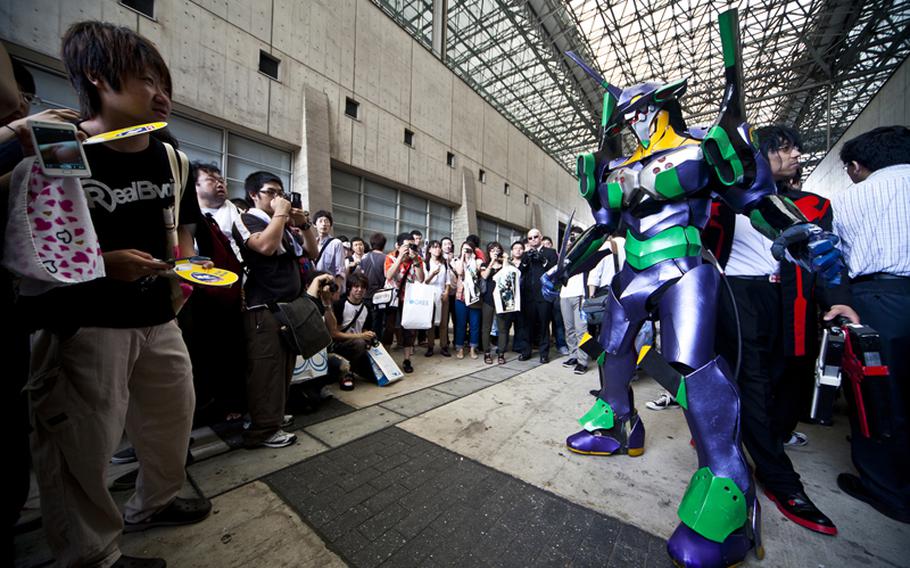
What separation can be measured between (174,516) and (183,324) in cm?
119

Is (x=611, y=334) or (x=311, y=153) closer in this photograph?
(x=611, y=334)

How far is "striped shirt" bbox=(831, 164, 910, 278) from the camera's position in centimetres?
160

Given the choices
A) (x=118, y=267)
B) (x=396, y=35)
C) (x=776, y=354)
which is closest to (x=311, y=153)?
(x=396, y=35)

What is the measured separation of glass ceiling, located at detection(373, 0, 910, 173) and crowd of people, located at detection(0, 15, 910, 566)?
34.4ft

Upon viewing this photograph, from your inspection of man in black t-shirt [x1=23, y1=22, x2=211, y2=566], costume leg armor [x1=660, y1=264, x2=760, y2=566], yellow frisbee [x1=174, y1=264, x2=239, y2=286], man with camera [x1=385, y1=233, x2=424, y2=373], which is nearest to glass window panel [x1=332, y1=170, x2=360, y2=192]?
man with camera [x1=385, y1=233, x2=424, y2=373]

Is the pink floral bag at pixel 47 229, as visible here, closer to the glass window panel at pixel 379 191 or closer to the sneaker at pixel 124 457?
the sneaker at pixel 124 457

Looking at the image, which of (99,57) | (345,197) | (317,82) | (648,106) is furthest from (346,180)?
(648,106)

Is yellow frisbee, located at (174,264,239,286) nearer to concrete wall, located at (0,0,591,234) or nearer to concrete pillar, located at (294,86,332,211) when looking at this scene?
concrete wall, located at (0,0,591,234)

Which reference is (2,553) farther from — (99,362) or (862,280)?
(862,280)

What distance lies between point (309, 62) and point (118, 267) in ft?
24.8

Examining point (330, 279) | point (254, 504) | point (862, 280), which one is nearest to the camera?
point (254, 504)

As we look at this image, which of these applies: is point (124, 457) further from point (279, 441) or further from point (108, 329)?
point (108, 329)

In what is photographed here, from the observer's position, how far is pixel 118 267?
1.06 meters

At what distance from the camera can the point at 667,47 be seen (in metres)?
14.6
